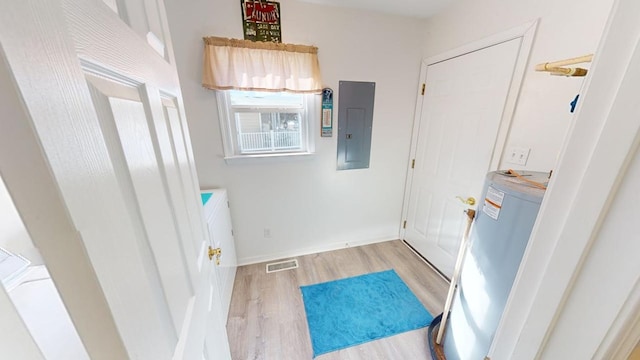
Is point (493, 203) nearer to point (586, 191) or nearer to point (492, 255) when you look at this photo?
point (492, 255)

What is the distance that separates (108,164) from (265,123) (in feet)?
5.70

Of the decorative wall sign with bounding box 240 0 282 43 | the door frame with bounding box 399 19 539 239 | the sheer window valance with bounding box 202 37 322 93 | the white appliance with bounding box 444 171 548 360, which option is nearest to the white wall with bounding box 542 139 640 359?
the white appliance with bounding box 444 171 548 360

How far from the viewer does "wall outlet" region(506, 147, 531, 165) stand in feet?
4.45

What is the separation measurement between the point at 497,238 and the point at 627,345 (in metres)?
0.64

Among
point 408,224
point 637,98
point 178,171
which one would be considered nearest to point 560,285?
point 637,98

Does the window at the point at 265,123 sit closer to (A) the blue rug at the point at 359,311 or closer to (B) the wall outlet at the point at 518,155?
(A) the blue rug at the point at 359,311

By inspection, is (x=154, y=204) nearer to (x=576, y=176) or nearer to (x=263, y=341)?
(x=576, y=176)

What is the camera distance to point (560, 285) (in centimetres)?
41

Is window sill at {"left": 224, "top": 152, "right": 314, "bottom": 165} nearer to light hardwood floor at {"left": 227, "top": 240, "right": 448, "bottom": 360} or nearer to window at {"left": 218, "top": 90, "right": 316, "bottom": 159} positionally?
window at {"left": 218, "top": 90, "right": 316, "bottom": 159}

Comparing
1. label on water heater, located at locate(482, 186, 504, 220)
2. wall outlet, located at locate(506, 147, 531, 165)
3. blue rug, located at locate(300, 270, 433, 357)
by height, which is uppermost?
wall outlet, located at locate(506, 147, 531, 165)

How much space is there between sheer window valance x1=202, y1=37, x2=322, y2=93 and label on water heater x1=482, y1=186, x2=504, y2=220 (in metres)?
1.45

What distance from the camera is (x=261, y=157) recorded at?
6.36 feet

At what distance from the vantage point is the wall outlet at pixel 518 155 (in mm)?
1355

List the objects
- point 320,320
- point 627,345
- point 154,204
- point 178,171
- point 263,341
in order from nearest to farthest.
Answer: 1. point 627,345
2. point 154,204
3. point 178,171
4. point 263,341
5. point 320,320
